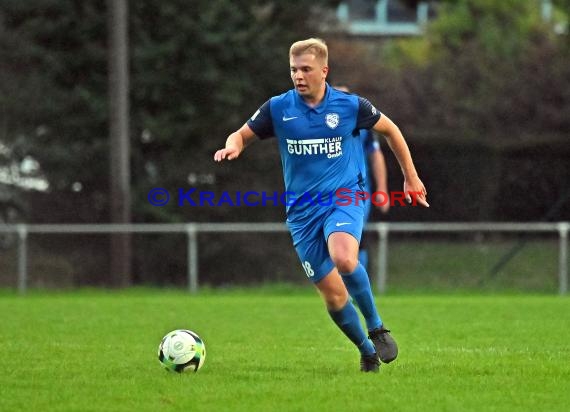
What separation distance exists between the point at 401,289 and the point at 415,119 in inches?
695

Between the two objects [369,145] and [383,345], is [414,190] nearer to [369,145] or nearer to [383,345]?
[383,345]

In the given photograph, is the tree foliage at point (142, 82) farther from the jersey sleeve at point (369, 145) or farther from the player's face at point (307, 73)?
the player's face at point (307, 73)

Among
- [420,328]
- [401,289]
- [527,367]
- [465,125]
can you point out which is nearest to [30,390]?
[527,367]

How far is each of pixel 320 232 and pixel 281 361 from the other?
1070 millimetres

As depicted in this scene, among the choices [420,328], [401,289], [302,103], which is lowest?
[401,289]

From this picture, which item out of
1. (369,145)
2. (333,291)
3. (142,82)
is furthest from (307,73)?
(142,82)

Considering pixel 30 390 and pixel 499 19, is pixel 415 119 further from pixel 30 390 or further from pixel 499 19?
pixel 30 390

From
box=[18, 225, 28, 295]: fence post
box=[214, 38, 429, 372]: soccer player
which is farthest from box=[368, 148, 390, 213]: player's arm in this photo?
box=[18, 225, 28, 295]: fence post

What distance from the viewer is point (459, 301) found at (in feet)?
52.9

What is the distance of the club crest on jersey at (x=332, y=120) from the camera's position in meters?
8.21

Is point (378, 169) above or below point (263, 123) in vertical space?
below

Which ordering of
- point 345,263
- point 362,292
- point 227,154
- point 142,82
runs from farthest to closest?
1. point 142,82
2. point 362,292
3. point 227,154
4. point 345,263

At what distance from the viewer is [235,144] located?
322 inches

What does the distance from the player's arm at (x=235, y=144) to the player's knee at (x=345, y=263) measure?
0.89 meters
